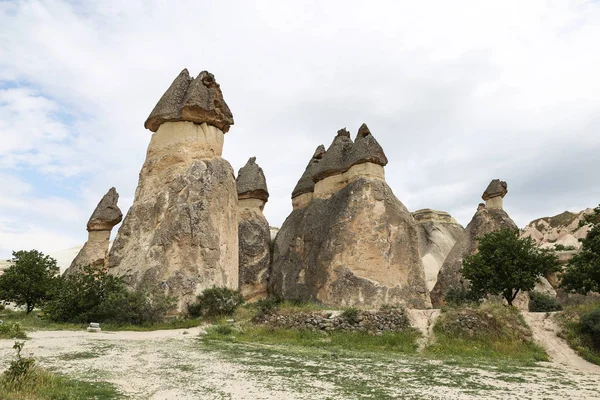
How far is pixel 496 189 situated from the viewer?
82.6 feet

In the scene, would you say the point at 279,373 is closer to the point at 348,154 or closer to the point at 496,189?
the point at 348,154

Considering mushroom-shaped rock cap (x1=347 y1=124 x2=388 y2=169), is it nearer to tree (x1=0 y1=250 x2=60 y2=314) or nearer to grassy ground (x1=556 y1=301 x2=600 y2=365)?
grassy ground (x1=556 y1=301 x2=600 y2=365)

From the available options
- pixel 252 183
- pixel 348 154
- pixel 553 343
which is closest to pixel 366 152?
pixel 348 154

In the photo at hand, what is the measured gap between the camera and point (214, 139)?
60.1 ft

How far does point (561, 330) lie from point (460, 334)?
2.41m

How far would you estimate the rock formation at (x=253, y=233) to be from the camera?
24.3 meters

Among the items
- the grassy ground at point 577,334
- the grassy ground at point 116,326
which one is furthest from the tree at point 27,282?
the grassy ground at point 577,334

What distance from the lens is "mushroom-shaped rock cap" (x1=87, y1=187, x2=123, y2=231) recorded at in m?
25.8

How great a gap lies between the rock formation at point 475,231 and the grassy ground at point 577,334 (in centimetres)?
1172

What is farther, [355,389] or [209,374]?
[209,374]

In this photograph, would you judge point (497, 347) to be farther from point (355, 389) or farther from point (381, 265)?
point (381, 265)

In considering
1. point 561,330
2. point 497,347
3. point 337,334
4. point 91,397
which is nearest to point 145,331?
point 337,334

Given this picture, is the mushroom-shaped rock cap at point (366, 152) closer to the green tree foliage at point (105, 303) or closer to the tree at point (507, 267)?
the tree at point (507, 267)

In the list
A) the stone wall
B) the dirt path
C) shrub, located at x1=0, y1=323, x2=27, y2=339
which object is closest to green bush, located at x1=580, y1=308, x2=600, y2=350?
the dirt path
